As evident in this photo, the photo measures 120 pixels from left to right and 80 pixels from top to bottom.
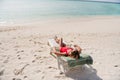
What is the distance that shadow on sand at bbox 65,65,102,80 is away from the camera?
16.3 ft

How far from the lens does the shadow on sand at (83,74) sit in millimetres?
4970

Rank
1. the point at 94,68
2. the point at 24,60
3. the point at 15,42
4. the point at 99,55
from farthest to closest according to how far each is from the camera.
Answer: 1. the point at 15,42
2. the point at 99,55
3. the point at 24,60
4. the point at 94,68

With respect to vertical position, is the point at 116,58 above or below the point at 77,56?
below

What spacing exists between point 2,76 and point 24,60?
135 centimetres

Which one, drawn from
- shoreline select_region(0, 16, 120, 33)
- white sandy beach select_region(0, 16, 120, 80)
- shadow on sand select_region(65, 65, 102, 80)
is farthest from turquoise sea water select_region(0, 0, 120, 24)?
shadow on sand select_region(65, 65, 102, 80)

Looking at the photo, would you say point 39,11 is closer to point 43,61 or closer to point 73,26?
point 73,26

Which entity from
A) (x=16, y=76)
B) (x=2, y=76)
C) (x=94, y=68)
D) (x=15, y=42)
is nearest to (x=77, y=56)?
(x=94, y=68)

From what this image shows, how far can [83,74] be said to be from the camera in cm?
518

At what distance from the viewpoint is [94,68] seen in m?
5.58

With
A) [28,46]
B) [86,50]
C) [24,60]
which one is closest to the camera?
[24,60]

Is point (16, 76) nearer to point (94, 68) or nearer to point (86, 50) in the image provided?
point (94, 68)

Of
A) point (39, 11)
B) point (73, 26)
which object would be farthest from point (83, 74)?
point (39, 11)

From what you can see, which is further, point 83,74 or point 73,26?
point 73,26

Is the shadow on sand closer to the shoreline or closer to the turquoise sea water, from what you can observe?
the shoreline
